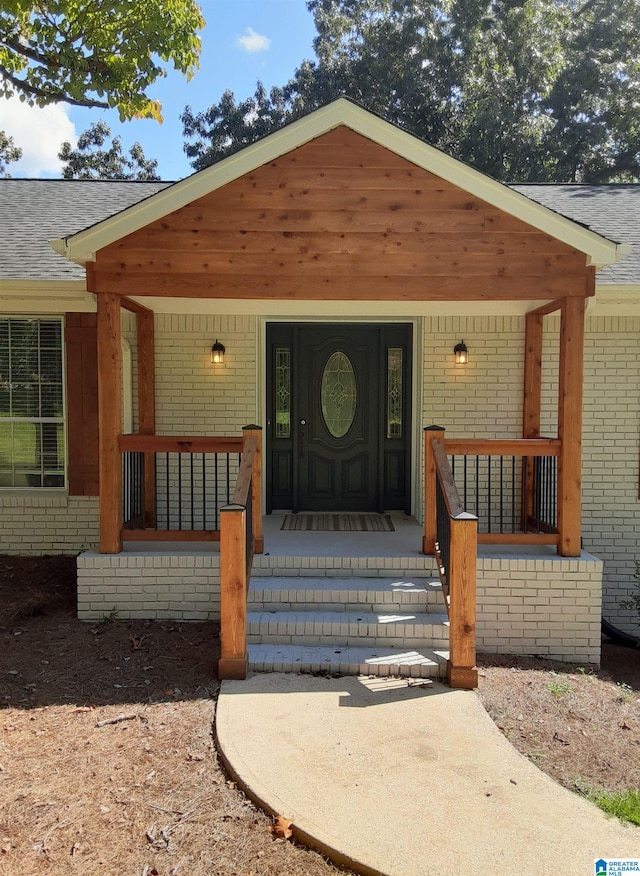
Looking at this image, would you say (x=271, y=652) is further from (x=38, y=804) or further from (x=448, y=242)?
(x=448, y=242)

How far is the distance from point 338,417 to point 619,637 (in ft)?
12.5

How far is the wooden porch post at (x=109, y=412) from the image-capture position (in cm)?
528

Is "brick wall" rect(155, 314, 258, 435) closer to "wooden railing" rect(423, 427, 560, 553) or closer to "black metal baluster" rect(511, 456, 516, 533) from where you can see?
"wooden railing" rect(423, 427, 560, 553)

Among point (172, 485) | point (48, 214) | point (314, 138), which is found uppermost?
point (48, 214)

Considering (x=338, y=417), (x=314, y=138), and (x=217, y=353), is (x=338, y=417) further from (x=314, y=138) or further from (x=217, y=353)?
(x=314, y=138)

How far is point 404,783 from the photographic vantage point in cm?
320

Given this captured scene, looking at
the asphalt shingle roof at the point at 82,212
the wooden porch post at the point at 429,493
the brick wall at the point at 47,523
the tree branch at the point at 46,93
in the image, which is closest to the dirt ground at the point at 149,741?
the wooden porch post at the point at 429,493

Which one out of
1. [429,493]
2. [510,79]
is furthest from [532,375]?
[510,79]

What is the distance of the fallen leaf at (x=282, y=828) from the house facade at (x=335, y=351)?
2.70m

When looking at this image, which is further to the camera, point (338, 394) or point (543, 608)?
point (338, 394)

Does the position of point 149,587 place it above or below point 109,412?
below

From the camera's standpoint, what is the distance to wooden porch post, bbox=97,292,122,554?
5.28 meters

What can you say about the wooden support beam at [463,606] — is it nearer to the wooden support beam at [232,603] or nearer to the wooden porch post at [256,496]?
the wooden support beam at [232,603]

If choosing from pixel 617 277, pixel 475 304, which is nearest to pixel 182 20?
pixel 475 304
